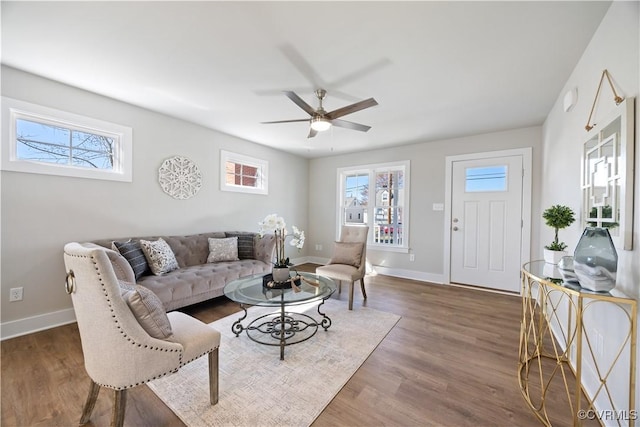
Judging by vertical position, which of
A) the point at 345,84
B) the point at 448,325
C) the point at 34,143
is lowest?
the point at 448,325

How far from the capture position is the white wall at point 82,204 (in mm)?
2307

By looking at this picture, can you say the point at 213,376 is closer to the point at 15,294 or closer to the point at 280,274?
the point at 280,274

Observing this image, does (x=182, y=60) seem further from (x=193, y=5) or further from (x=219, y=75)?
(x=193, y=5)

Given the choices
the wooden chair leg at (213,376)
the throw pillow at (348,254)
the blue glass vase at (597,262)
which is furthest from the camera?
the throw pillow at (348,254)

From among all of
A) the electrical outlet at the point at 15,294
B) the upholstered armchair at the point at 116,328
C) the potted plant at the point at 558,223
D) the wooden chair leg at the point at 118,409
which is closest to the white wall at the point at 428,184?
the potted plant at the point at 558,223

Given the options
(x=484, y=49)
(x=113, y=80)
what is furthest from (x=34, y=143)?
(x=484, y=49)

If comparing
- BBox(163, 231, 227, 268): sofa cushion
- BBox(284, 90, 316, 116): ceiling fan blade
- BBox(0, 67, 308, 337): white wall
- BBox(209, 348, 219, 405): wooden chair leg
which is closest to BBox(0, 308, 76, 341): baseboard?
BBox(0, 67, 308, 337): white wall

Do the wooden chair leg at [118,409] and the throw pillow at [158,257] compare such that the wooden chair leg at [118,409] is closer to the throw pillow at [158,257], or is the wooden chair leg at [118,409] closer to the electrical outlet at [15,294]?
the throw pillow at [158,257]

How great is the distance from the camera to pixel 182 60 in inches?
84.0

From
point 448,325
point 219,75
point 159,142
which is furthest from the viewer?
point 159,142

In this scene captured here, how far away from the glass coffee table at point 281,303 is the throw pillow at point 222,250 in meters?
1.09

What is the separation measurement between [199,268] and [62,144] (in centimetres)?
192

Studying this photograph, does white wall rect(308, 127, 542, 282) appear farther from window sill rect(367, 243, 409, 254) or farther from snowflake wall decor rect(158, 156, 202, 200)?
snowflake wall decor rect(158, 156, 202, 200)

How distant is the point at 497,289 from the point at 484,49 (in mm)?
3353
